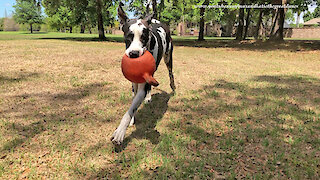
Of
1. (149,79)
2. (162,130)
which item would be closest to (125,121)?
(149,79)

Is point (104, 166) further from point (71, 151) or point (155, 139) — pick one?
point (155, 139)

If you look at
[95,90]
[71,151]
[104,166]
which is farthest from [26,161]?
[95,90]

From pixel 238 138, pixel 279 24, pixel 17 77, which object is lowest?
pixel 238 138

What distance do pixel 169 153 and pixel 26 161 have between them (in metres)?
2.17

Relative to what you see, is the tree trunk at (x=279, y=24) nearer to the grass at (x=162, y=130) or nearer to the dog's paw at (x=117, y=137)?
the grass at (x=162, y=130)

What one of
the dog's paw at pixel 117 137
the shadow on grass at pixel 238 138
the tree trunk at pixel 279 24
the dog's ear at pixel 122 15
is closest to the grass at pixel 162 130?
the shadow on grass at pixel 238 138

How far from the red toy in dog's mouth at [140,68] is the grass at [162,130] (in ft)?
3.90

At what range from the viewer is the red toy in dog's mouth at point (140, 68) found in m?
3.31

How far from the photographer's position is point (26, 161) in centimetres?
320

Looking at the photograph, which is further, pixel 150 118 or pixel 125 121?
Result: pixel 150 118

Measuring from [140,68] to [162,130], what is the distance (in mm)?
1524

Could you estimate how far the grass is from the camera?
3.09 meters

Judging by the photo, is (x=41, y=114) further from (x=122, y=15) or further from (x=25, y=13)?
(x=25, y=13)

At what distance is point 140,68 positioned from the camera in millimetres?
3320
